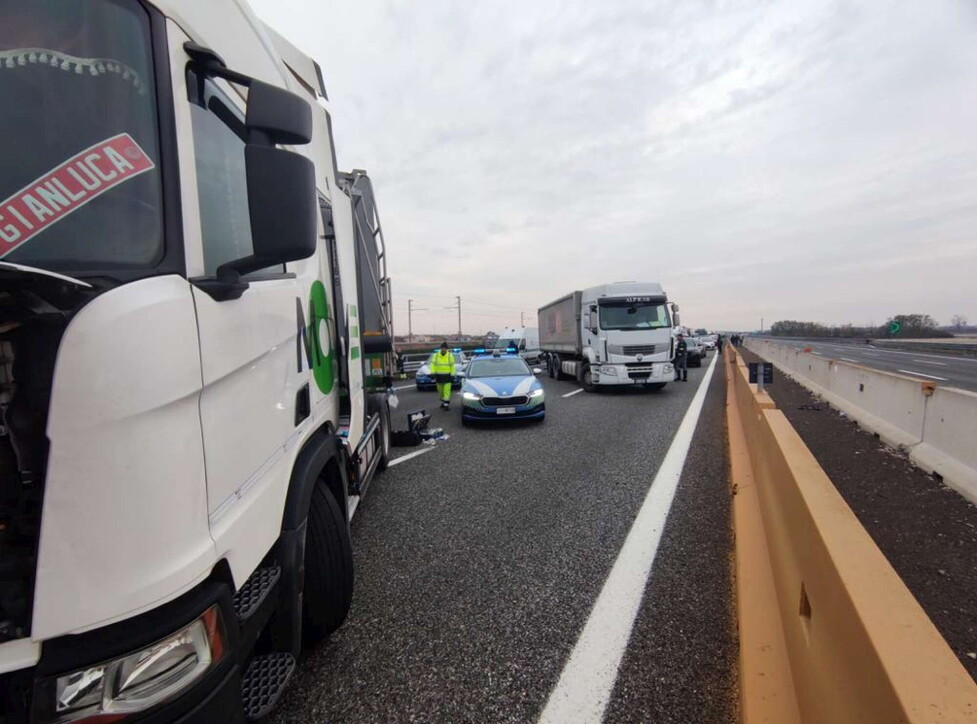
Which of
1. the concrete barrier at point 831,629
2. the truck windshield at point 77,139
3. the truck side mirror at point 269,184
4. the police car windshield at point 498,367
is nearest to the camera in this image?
the concrete barrier at point 831,629

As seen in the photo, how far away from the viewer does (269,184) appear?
1.48m

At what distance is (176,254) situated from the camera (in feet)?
4.50

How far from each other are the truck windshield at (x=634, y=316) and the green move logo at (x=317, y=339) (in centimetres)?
1131

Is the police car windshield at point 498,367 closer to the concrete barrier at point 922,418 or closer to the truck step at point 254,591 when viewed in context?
the concrete barrier at point 922,418

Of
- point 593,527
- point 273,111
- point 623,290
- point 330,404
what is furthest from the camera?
point 623,290

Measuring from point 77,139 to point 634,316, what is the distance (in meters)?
13.3

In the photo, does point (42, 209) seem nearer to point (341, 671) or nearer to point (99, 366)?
point (99, 366)

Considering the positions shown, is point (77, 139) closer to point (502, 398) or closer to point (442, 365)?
point (502, 398)

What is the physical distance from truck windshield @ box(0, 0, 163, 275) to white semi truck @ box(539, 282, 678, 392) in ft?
41.0

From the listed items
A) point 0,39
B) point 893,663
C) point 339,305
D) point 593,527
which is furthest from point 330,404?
point 893,663

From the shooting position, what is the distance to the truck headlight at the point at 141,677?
112cm

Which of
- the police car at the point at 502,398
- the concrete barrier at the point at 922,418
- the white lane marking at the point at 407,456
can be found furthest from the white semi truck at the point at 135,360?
the police car at the point at 502,398

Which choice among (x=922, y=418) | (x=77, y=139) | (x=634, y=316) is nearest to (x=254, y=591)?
(x=77, y=139)

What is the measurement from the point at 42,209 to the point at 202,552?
98cm
